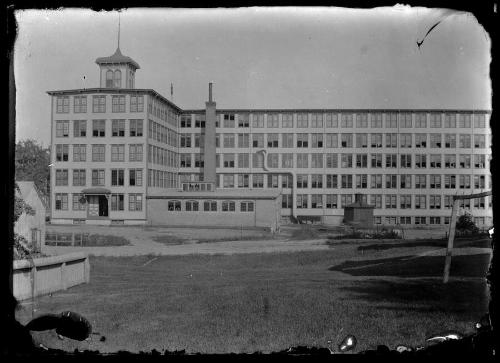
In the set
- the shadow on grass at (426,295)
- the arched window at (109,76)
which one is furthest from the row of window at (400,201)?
the arched window at (109,76)

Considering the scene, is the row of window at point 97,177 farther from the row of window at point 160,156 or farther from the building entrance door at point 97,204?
the row of window at point 160,156

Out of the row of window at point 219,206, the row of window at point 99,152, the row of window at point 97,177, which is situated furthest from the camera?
the row of window at point 219,206

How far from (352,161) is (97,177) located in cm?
463

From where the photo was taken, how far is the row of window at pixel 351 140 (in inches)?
139

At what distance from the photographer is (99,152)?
3986 mm

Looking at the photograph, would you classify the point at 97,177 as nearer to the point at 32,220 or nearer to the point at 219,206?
the point at 32,220

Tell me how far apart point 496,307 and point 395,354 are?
16.1 inches

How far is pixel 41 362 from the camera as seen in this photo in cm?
150

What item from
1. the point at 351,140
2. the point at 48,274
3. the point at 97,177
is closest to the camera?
Answer: the point at 48,274

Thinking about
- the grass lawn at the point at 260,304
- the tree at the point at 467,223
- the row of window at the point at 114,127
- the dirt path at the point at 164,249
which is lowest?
the grass lawn at the point at 260,304

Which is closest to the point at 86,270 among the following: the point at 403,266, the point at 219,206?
the point at 403,266

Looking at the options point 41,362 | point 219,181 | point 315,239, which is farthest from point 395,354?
point 219,181

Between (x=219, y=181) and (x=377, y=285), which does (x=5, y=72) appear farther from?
(x=219, y=181)

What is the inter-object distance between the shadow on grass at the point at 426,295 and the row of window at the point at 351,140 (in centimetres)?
80
